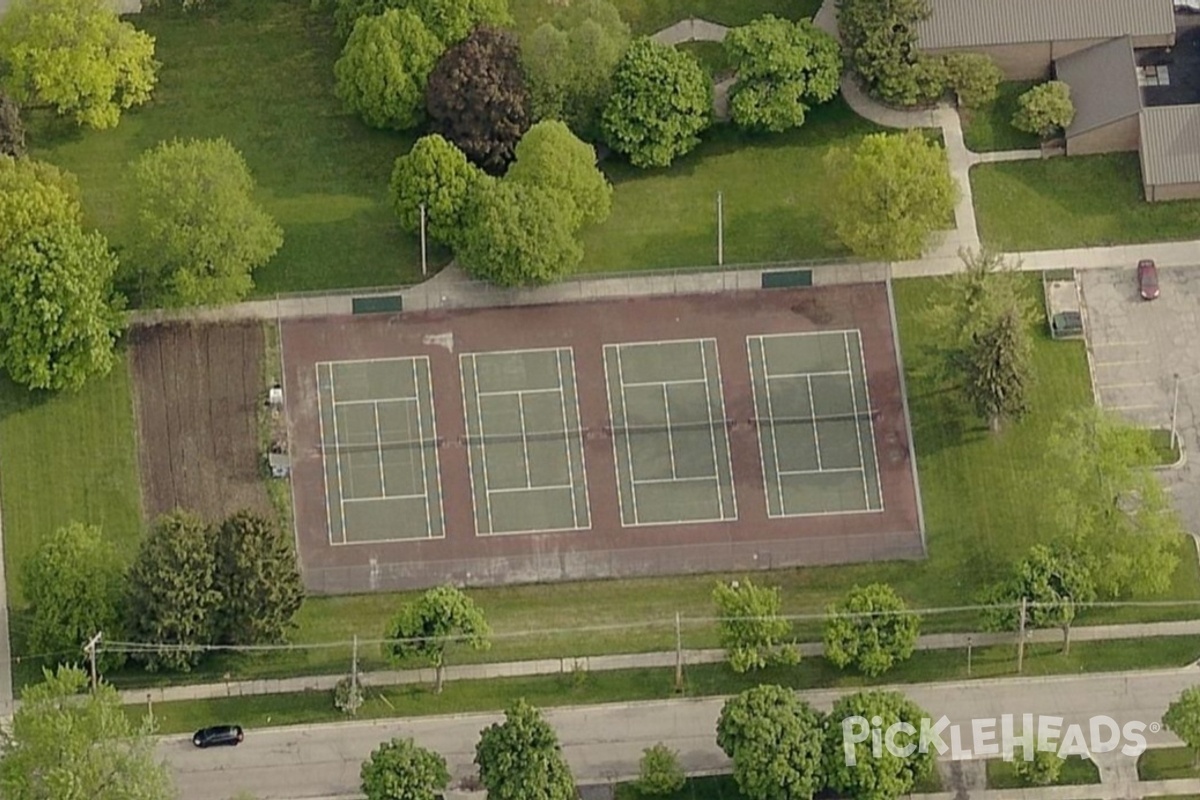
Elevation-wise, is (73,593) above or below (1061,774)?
above

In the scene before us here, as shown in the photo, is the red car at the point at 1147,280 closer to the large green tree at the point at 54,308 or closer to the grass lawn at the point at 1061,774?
the grass lawn at the point at 1061,774

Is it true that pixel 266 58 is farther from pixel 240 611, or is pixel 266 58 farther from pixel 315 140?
pixel 240 611

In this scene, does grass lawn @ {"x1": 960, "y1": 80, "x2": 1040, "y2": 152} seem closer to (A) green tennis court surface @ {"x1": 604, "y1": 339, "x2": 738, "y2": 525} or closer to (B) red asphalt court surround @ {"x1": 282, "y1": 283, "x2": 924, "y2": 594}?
(B) red asphalt court surround @ {"x1": 282, "y1": 283, "x2": 924, "y2": 594}

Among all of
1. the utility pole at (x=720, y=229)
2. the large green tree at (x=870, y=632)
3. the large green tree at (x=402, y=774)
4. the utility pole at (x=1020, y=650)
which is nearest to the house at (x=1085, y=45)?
the utility pole at (x=720, y=229)

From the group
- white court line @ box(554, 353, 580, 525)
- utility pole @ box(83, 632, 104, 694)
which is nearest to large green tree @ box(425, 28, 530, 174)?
white court line @ box(554, 353, 580, 525)

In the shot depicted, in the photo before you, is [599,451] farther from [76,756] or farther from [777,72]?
[76,756]

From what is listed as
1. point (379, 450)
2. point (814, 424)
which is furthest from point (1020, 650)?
point (379, 450)
